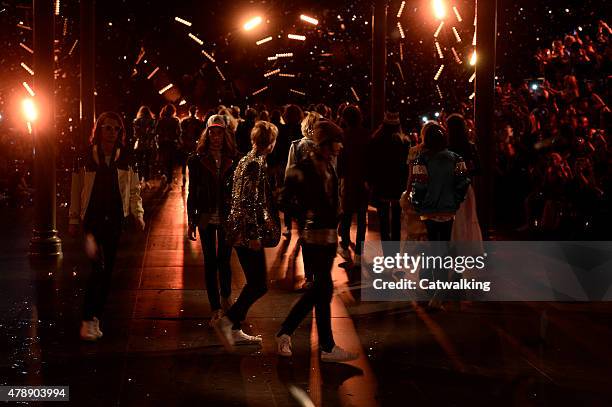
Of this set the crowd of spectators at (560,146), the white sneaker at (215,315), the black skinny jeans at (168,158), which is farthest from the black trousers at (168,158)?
the white sneaker at (215,315)

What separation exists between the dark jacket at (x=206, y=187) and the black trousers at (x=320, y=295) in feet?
3.95

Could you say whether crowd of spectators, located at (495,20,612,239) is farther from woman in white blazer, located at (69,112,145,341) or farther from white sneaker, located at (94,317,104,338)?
white sneaker, located at (94,317,104,338)

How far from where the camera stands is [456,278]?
36.9 feet

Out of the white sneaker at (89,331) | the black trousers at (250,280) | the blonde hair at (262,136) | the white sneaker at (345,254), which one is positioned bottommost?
the white sneaker at (89,331)

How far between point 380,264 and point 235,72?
24.0 m

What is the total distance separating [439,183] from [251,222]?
99.0 inches

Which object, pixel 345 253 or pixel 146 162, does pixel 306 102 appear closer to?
pixel 146 162

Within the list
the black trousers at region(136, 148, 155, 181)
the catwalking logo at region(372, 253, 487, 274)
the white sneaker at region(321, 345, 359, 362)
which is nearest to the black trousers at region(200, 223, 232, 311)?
the white sneaker at region(321, 345, 359, 362)

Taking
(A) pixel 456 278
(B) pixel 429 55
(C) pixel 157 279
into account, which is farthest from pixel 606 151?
(B) pixel 429 55

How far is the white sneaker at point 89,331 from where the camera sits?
29.4 ft

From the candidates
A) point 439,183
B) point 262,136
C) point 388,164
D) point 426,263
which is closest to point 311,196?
point 262,136

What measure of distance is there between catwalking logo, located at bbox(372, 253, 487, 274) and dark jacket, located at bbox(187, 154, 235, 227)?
2.52 meters

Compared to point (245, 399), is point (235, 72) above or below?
above

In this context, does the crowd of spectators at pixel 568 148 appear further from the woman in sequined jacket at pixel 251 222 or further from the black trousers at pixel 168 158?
the black trousers at pixel 168 158
